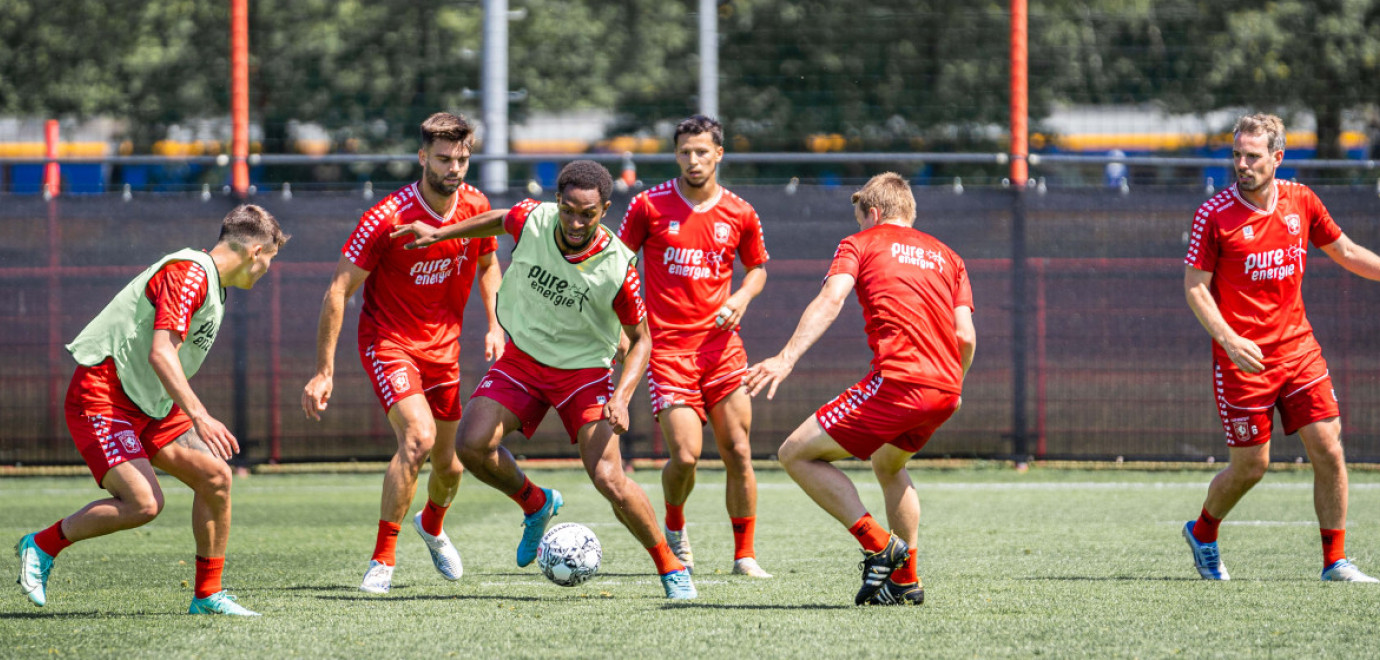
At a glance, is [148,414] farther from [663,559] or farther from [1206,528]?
[1206,528]

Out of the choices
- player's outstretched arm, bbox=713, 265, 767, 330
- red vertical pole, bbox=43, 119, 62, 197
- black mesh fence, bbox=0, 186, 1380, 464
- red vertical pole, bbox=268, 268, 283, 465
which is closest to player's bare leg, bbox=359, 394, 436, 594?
player's outstretched arm, bbox=713, 265, 767, 330

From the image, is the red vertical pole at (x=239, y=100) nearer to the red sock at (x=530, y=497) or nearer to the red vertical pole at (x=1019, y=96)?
the red sock at (x=530, y=497)

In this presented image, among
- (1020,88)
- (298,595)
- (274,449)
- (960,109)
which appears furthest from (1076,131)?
(298,595)

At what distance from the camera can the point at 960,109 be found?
863 inches

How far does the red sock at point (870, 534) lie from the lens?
5820 mm

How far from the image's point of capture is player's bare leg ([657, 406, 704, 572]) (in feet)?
23.6

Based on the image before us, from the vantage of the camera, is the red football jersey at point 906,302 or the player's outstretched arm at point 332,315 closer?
the red football jersey at point 906,302

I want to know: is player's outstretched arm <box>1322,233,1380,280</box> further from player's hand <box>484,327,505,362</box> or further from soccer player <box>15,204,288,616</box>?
soccer player <box>15,204,288,616</box>

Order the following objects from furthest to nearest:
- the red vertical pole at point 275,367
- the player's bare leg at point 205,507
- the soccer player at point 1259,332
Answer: the red vertical pole at point 275,367
the soccer player at point 1259,332
the player's bare leg at point 205,507

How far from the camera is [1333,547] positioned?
22.0 ft

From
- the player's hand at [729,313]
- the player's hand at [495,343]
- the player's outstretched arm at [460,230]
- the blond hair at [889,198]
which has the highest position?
the blond hair at [889,198]

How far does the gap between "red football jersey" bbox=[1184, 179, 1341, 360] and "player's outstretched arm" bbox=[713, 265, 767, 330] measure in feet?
6.73

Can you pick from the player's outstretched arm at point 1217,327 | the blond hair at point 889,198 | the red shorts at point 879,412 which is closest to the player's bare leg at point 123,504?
the red shorts at point 879,412

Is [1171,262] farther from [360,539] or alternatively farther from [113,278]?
[113,278]
